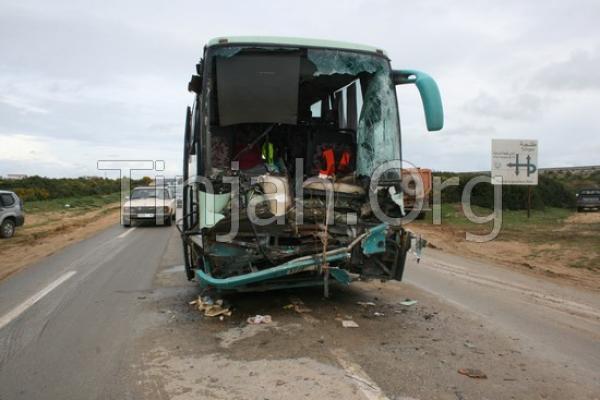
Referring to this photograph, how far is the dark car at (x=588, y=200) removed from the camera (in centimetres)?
3378

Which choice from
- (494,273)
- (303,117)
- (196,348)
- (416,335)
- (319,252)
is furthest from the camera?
(494,273)

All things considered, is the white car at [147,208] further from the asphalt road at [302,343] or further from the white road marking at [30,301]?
the asphalt road at [302,343]

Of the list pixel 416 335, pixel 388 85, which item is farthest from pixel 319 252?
pixel 388 85

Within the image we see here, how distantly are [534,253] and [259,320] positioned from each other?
1061 cm

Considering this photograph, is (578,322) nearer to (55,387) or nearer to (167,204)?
(55,387)

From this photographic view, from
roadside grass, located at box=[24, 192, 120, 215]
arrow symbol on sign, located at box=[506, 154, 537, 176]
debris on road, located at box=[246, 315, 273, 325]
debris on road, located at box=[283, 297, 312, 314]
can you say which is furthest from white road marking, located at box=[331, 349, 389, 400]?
roadside grass, located at box=[24, 192, 120, 215]

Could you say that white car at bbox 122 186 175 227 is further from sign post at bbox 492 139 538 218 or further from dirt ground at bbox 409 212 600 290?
sign post at bbox 492 139 538 218

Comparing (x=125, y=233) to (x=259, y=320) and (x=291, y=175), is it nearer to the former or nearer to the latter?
(x=291, y=175)

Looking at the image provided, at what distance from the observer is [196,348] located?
17.5 feet

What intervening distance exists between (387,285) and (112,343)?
4.53 m

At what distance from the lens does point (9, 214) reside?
19.3 m

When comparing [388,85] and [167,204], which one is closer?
[388,85]

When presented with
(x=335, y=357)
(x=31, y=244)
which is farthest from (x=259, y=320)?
(x=31, y=244)

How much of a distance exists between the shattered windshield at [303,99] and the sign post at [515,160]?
17.7m
